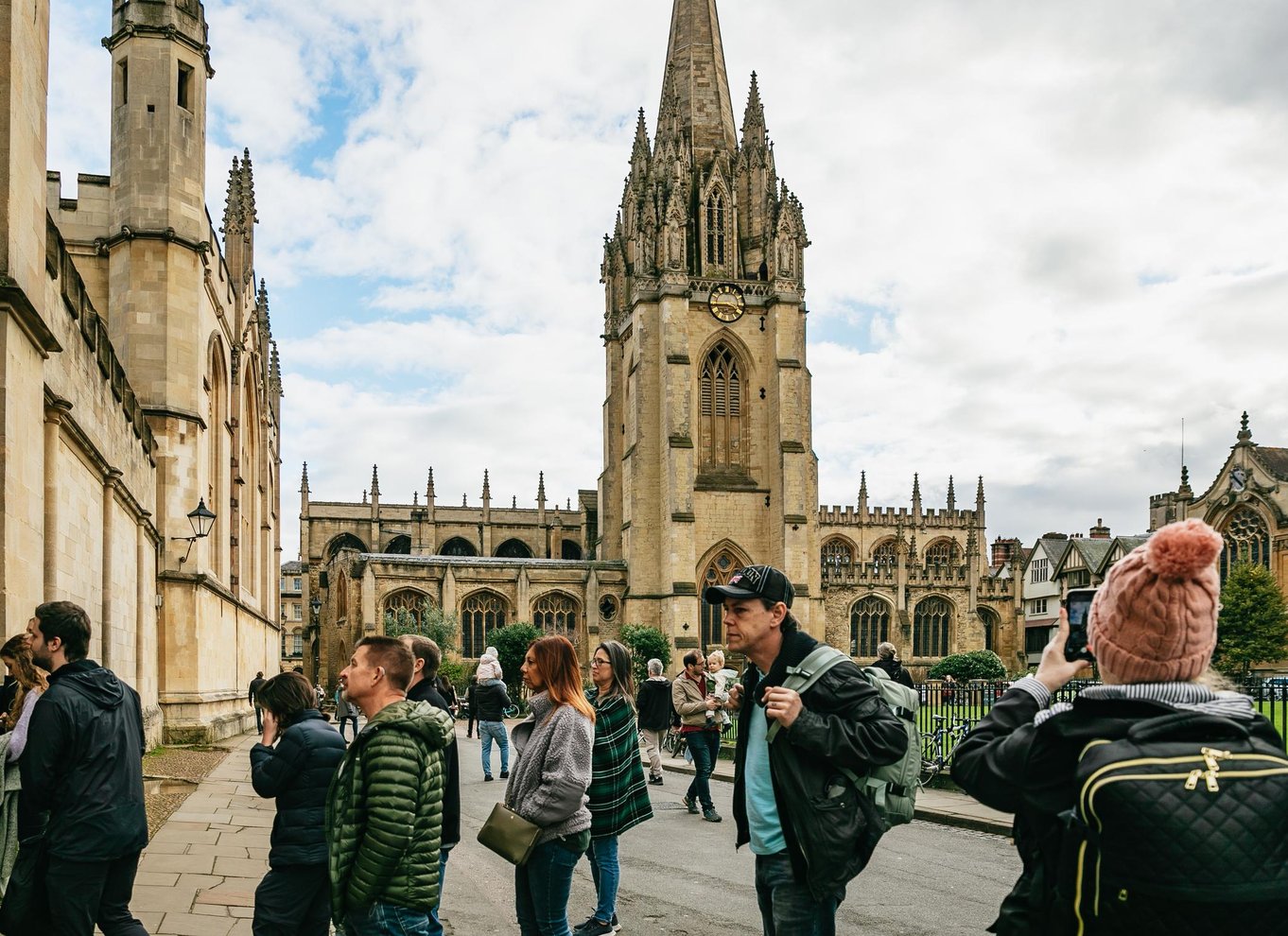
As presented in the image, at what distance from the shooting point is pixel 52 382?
35.3 ft

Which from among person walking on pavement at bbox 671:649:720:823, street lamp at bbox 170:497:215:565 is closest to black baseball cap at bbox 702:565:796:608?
person walking on pavement at bbox 671:649:720:823

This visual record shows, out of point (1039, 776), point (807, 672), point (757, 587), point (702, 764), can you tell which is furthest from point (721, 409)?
point (1039, 776)

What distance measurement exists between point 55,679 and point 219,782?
1048cm

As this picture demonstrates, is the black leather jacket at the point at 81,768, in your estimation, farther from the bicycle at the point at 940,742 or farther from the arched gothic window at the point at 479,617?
the arched gothic window at the point at 479,617

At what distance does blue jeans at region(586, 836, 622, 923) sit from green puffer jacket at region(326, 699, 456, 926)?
2280mm

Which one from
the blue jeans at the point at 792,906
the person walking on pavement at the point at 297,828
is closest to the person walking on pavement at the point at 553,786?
the person walking on pavement at the point at 297,828

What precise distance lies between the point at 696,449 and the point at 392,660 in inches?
1925

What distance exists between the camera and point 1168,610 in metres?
2.73

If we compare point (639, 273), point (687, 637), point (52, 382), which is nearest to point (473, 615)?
point (687, 637)

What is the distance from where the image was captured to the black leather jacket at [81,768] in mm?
4945

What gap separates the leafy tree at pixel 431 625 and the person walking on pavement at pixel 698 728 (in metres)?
33.7

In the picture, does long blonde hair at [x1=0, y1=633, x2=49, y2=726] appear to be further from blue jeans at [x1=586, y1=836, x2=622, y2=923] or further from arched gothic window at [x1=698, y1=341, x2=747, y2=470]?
arched gothic window at [x1=698, y1=341, x2=747, y2=470]

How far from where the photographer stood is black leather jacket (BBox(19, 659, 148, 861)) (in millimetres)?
4945

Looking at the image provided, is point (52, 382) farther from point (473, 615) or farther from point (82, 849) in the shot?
point (473, 615)
